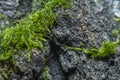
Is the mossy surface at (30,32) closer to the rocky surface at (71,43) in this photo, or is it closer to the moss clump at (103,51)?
the rocky surface at (71,43)

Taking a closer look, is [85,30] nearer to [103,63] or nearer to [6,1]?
[103,63]

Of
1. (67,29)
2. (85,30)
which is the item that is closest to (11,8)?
(67,29)

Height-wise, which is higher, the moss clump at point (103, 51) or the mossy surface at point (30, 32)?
the mossy surface at point (30, 32)

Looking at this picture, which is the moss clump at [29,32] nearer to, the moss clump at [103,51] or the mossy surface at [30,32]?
the mossy surface at [30,32]

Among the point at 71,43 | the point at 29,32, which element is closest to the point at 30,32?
the point at 29,32

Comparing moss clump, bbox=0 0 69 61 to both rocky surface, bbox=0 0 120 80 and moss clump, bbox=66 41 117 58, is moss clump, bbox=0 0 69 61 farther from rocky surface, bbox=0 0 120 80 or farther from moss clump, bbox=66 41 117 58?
moss clump, bbox=66 41 117 58

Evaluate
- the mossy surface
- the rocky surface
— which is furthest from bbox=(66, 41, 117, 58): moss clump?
the mossy surface

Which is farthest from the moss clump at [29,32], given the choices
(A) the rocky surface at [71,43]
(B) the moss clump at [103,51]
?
(B) the moss clump at [103,51]

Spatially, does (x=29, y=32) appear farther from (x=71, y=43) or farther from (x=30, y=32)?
(x=71, y=43)

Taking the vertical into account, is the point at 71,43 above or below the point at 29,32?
below

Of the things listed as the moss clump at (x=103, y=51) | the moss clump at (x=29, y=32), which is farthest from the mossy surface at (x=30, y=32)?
the moss clump at (x=103, y=51)
